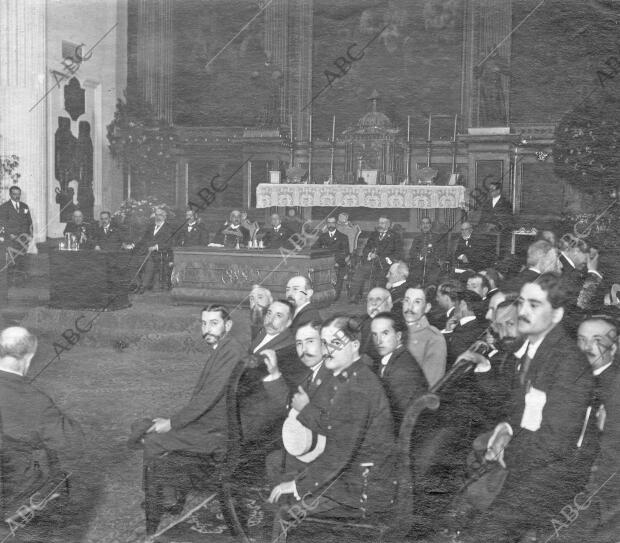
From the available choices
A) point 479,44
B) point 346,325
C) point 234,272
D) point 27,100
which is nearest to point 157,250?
point 234,272

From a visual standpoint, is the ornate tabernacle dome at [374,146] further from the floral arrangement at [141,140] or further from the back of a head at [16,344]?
the back of a head at [16,344]

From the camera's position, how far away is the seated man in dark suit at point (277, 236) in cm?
1065

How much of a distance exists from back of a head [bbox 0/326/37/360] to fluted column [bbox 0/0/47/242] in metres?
6.39

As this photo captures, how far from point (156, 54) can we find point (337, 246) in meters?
4.86

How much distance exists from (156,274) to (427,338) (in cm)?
799

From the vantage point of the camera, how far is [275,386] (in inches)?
134

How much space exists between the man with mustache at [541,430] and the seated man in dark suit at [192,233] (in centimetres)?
843

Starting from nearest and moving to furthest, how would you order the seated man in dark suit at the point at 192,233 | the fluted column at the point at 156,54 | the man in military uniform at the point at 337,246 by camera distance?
the man in military uniform at the point at 337,246 < the seated man in dark suit at the point at 192,233 < the fluted column at the point at 156,54

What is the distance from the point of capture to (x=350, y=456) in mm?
2900

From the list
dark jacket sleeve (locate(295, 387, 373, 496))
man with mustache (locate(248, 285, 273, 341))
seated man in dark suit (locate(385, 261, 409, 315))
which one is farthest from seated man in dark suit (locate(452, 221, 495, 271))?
dark jacket sleeve (locate(295, 387, 373, 496))

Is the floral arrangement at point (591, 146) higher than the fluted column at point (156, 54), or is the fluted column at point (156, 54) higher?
the fluted column at point (156, 54)

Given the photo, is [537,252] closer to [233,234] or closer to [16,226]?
[233,234]

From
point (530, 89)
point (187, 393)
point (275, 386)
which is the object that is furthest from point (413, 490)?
point (530, 89)

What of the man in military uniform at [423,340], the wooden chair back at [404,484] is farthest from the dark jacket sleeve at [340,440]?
the man in military uniform at [423,340]
